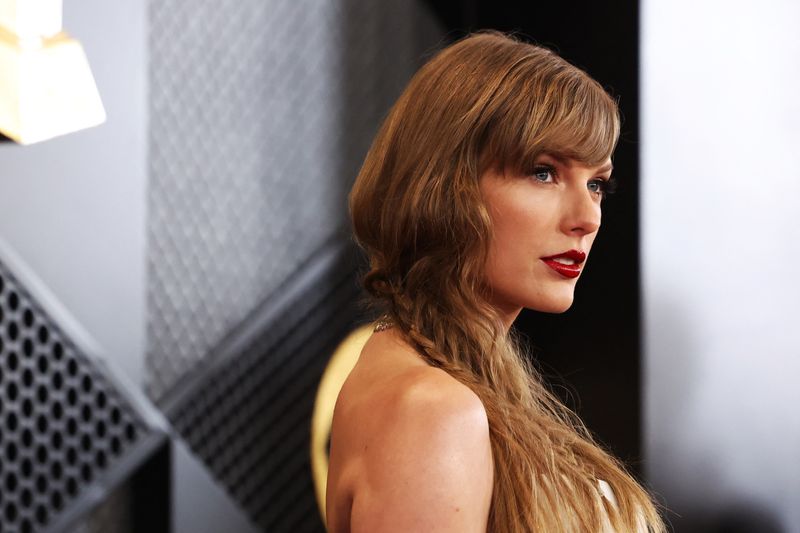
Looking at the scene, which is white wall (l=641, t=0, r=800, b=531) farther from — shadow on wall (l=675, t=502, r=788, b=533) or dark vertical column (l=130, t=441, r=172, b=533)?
dark vertical column (l=130, t=441, r=172, b=533)

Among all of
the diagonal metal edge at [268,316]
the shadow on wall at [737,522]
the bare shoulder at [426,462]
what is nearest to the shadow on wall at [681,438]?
the shadow on wall at [737,522]

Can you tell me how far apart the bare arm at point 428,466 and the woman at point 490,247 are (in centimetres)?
2

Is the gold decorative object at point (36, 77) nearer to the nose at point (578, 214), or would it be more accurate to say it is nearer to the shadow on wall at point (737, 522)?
the nose at point (578, 214)

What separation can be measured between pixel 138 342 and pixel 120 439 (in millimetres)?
216

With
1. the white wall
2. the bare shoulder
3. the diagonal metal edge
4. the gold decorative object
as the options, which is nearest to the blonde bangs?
the bare shoulder

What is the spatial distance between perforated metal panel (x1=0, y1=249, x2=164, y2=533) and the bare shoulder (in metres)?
1.55

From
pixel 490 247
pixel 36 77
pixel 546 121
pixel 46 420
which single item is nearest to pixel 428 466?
pixel 490 247

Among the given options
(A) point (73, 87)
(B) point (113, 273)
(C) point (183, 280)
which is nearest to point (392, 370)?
(A) point (73, 87)

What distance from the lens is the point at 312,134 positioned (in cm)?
318

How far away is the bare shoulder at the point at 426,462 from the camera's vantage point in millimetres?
973

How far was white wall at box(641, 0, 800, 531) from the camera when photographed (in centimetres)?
279

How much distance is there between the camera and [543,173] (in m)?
1.13

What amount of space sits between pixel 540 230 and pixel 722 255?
75.1 inches

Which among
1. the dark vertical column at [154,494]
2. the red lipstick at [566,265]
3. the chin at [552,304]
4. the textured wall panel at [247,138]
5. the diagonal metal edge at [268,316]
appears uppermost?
the red lipstick at [566,265]
